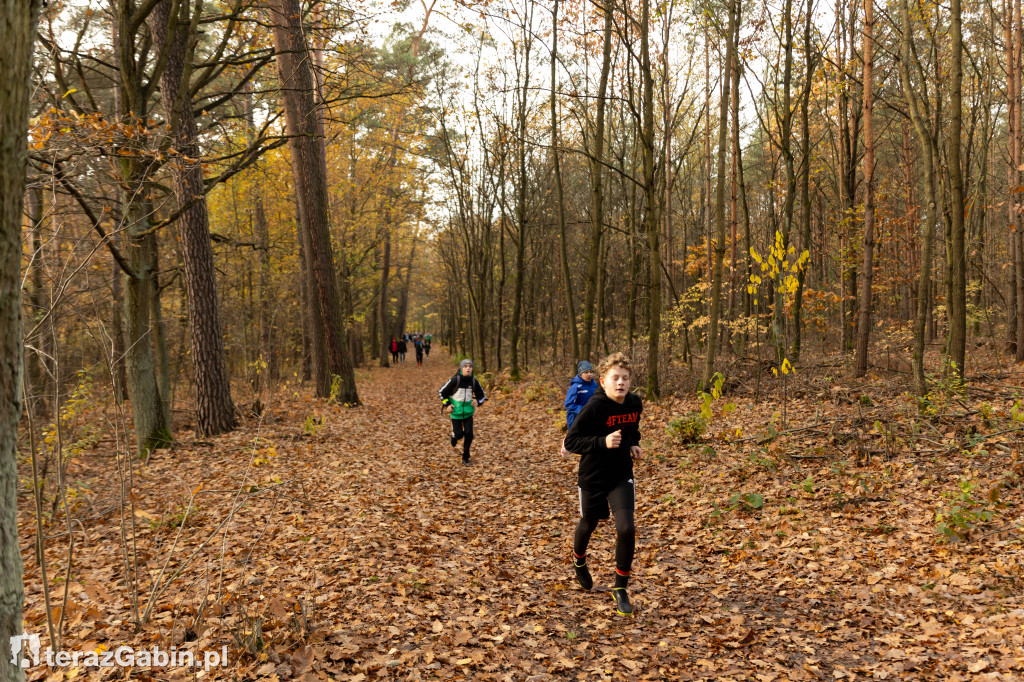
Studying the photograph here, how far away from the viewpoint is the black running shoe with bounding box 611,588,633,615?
14.8 ft

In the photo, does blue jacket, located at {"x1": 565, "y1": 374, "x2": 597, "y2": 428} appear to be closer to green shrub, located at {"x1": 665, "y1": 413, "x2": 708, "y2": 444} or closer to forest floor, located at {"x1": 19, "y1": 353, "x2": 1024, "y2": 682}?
forest floor, located at {"x1": 19, "y1": 353, "x2": 1024, "y2": 682}

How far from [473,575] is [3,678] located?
4045 mm

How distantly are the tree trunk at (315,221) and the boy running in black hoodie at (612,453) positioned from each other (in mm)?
11613

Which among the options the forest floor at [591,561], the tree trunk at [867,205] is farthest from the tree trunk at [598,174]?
the forest floor at [591,561]

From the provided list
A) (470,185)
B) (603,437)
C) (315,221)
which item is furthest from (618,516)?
(470,185)

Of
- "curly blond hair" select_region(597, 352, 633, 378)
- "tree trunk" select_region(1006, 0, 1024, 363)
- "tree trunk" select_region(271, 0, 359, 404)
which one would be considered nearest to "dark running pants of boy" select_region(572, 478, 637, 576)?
"curly blond hair" select_region(597, 352, 633, 378)

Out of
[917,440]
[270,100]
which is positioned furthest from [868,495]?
[270,100]

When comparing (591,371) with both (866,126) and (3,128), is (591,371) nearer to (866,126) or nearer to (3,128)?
(3,128)

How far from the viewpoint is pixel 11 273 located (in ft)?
6.29

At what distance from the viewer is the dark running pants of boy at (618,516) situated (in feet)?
14.7

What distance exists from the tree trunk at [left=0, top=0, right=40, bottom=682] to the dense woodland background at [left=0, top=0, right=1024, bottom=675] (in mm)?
26

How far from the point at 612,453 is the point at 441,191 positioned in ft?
74.3

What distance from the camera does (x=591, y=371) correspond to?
7.07m

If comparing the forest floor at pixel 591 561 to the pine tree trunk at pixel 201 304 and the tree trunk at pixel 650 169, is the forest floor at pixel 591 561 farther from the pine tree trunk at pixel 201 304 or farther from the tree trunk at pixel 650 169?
the tree trunk at pixel 650 169
